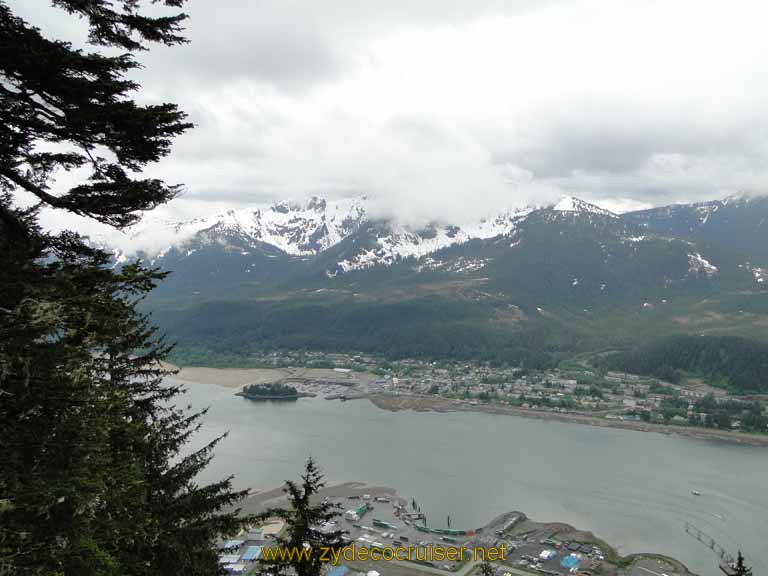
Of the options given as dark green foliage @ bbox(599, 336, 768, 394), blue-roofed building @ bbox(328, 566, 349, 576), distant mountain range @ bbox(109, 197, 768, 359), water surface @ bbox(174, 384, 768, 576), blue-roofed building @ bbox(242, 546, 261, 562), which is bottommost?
blue-roofed building @ bbox(242, 546, 261, 562)

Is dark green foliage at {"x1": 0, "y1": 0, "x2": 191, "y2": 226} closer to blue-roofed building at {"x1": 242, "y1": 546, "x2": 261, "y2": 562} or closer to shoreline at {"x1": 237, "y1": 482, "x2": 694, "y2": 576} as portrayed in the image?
shoreline at {"x1": 237, "y1": 482, "x2": 694, "y2": 576}

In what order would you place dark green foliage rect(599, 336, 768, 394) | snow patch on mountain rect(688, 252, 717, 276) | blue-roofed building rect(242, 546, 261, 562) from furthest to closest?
snow patch on mountain rect(688, 252, 717, 276), dark green foliage rect(599, 336, 768, 394), blue-roofed building rect(242, 546, 261, 562)

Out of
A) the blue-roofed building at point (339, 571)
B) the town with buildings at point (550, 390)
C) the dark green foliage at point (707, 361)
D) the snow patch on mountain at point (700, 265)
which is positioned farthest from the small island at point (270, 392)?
the snow patch on mountain at point (700, 265)

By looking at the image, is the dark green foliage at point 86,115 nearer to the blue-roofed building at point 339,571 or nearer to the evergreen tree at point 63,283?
the evergreen tree at point 63,283

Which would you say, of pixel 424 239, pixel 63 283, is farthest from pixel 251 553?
pixel 424 239

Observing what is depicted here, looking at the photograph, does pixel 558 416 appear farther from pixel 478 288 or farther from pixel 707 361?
pixel 478 288

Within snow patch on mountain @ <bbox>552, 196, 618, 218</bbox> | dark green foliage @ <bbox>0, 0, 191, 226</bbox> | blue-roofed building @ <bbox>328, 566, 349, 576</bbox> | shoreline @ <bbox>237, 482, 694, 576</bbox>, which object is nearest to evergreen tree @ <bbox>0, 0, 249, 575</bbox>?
dark green foliage @ <bbox>0, 0, 191, 226</bbox>
